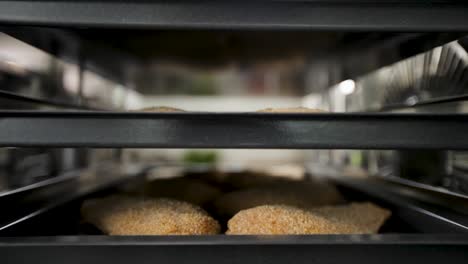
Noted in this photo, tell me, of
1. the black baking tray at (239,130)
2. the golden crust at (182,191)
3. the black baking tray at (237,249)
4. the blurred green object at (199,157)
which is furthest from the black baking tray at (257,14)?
the blurred green object at (199,157)

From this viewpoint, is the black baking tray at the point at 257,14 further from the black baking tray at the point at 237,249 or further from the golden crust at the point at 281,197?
the golden crust at the point at 281,197

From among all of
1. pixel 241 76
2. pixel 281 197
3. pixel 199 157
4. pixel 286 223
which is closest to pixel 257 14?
pixel 286 223

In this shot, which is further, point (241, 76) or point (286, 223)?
point (241, 76)

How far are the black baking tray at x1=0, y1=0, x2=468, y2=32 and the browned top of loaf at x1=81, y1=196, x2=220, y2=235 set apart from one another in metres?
0.44

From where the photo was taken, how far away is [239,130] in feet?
2.57

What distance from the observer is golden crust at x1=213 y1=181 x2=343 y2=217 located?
120cm

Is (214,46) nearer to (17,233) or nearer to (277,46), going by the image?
(277,46)

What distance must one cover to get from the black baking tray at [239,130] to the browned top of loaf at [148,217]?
234mm

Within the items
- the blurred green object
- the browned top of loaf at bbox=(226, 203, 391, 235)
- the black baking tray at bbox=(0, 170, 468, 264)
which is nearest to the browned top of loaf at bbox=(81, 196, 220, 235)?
the browned top of loaf at bbox=(226, 203, 391, 235)

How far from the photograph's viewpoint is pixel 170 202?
104 centimetres

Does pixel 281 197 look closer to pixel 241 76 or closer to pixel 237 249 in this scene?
pixel 237 249

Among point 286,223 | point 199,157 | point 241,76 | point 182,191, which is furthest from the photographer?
point 199,157

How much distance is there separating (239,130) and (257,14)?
0.23 m

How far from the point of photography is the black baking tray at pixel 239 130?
765 millimetres
